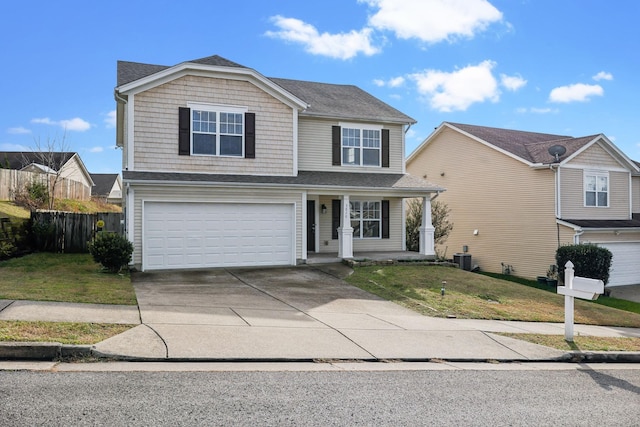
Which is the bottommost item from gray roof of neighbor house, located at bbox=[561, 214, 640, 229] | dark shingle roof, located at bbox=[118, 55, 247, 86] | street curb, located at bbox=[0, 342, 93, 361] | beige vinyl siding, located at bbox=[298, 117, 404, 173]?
street curb, located at bbox=[0, 342, 93, 361]

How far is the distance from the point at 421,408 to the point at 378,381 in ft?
3.22

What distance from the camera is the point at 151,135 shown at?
16016mm

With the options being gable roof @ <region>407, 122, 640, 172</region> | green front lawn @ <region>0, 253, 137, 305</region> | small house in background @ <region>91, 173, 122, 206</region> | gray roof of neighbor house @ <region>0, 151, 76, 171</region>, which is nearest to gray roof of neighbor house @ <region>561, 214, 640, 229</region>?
gable roof @ <region>407, 122, 640, 172</region>

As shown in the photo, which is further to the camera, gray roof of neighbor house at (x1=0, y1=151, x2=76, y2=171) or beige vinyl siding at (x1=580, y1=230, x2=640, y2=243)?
gray roof of neighbor house at (x1=0, y1=151, x2=76, y2=171)

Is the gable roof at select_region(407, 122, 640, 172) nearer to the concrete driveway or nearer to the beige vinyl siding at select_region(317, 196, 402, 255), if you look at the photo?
the beige vinyl siding at select_region(317, 196, 402, 255)

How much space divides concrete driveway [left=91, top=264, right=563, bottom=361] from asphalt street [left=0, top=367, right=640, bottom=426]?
0.94m

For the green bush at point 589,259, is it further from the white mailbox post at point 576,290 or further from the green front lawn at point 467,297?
the white mailbox post at point 576,290

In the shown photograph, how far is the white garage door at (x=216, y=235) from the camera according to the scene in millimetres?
15664

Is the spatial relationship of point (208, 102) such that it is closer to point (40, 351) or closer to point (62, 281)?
point (62, 281)

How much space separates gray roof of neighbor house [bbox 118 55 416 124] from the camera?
17.3 meters

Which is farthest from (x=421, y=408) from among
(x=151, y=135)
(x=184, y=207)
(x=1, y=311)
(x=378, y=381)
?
(x=151, y=135)

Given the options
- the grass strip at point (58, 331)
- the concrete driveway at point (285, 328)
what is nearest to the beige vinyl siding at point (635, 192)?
the concrete driveway at point (285, 328)

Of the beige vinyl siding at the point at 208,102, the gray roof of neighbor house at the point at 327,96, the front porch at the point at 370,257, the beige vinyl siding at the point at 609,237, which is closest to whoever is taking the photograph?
the beige vinyl siding at the point at 208,102

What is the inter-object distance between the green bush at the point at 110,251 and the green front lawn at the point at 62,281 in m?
0.35
